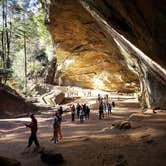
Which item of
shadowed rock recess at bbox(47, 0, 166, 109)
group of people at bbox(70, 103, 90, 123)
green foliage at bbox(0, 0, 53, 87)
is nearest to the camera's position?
shadowed rock recess at bbox(47, 0, 166, 109)

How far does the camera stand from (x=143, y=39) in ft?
46.3

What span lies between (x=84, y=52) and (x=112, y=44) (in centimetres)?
711

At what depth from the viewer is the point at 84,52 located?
3881 cm

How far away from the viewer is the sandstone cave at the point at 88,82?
13805 mm

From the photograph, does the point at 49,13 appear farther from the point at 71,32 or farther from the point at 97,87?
the point at 97,87

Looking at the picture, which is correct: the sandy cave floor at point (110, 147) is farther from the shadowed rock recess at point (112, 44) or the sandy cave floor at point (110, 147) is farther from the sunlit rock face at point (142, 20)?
the sunlit rock face at point (142, 20)

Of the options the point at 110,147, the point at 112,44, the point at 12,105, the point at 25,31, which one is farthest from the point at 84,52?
the point at 110,147

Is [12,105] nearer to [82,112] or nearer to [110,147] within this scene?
[82,112]

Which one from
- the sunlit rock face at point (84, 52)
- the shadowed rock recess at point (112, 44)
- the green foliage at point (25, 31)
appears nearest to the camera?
the shadowed rock recess at point (112, 44)

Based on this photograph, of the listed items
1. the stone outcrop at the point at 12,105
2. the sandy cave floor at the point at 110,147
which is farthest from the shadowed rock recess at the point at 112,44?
the stone outcrop at the point at 12,105

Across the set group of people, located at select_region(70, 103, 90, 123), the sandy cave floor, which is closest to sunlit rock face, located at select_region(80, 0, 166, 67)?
the sandy cave floor

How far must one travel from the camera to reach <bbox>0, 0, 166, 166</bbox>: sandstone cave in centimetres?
1380

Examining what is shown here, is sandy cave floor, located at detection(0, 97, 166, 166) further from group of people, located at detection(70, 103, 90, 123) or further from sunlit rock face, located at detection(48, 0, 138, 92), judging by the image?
sunlit rock face, located at detection(48, 0, 138, 92)

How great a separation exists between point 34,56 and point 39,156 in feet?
168
